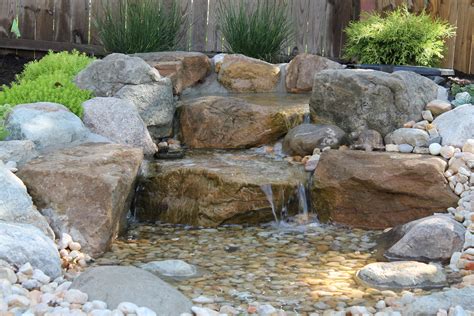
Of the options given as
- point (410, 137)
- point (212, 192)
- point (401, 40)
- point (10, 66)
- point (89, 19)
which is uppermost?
point (89, 19)

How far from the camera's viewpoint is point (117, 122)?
600cm

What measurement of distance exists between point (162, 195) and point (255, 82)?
287 cm

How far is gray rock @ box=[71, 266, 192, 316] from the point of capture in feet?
11.2

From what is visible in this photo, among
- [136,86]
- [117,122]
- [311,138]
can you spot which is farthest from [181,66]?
[311,138]

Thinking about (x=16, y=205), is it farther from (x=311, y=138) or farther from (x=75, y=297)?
(x=311, y=138)

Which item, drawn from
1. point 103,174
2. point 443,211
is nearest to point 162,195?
point 103,174

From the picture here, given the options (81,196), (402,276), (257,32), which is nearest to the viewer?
(402,276)

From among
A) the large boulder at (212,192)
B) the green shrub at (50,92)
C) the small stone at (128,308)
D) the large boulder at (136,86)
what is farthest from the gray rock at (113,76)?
the small stone at (128,308)

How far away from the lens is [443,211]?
533cm

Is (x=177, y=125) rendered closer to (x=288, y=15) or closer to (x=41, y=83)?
(x=41, y=83)

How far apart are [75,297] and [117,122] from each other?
2.73m

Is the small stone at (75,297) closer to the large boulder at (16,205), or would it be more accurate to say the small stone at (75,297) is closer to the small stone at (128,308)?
the small stone at (128,308)

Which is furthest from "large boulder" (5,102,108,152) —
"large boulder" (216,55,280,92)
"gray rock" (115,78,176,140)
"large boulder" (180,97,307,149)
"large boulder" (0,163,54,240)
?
"large boulder" (216,55,280,92)

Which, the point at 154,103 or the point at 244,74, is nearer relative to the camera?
the point at 154,103
